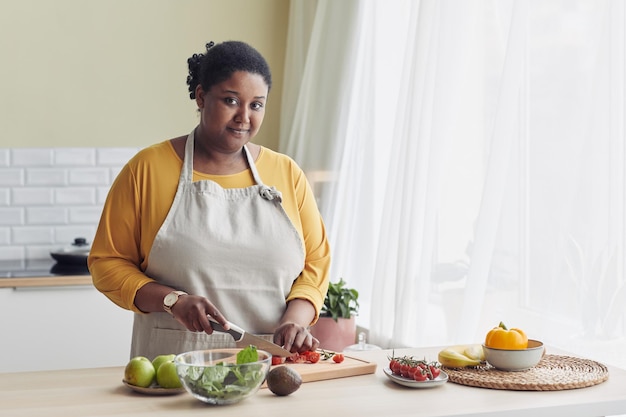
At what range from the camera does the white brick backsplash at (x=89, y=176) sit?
4605 mm

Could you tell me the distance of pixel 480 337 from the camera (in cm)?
313

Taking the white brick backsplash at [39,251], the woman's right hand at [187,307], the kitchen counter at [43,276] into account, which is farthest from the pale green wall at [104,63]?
the woman's right hand at [187,307]

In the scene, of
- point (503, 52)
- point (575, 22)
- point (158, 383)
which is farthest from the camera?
point (503, 52)

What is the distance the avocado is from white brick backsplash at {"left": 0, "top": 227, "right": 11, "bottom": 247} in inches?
112

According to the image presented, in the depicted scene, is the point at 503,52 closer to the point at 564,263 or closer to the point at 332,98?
the point at 564,263

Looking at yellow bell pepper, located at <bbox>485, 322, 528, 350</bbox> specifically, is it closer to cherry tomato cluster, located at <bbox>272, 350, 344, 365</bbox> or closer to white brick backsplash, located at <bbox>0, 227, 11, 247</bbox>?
cherry tomato cluster, located at <bbox>272, 350, 344, 365</bbox>

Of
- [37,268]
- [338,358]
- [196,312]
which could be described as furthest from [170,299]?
[37,268]

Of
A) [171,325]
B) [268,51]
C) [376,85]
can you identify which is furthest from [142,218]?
[268,51]

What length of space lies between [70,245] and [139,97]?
83 centimetres

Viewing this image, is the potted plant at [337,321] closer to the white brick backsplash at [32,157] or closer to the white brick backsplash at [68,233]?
the white brick backsplash at [68,233]

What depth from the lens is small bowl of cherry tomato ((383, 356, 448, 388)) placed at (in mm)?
2156

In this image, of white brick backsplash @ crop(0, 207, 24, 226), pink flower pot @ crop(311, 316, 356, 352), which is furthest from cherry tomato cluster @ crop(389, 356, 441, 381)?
white brick backsplash @ crop(0, 207, 24, 226)

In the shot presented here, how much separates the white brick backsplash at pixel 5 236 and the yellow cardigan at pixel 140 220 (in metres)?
2.14

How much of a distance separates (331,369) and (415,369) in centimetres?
22
